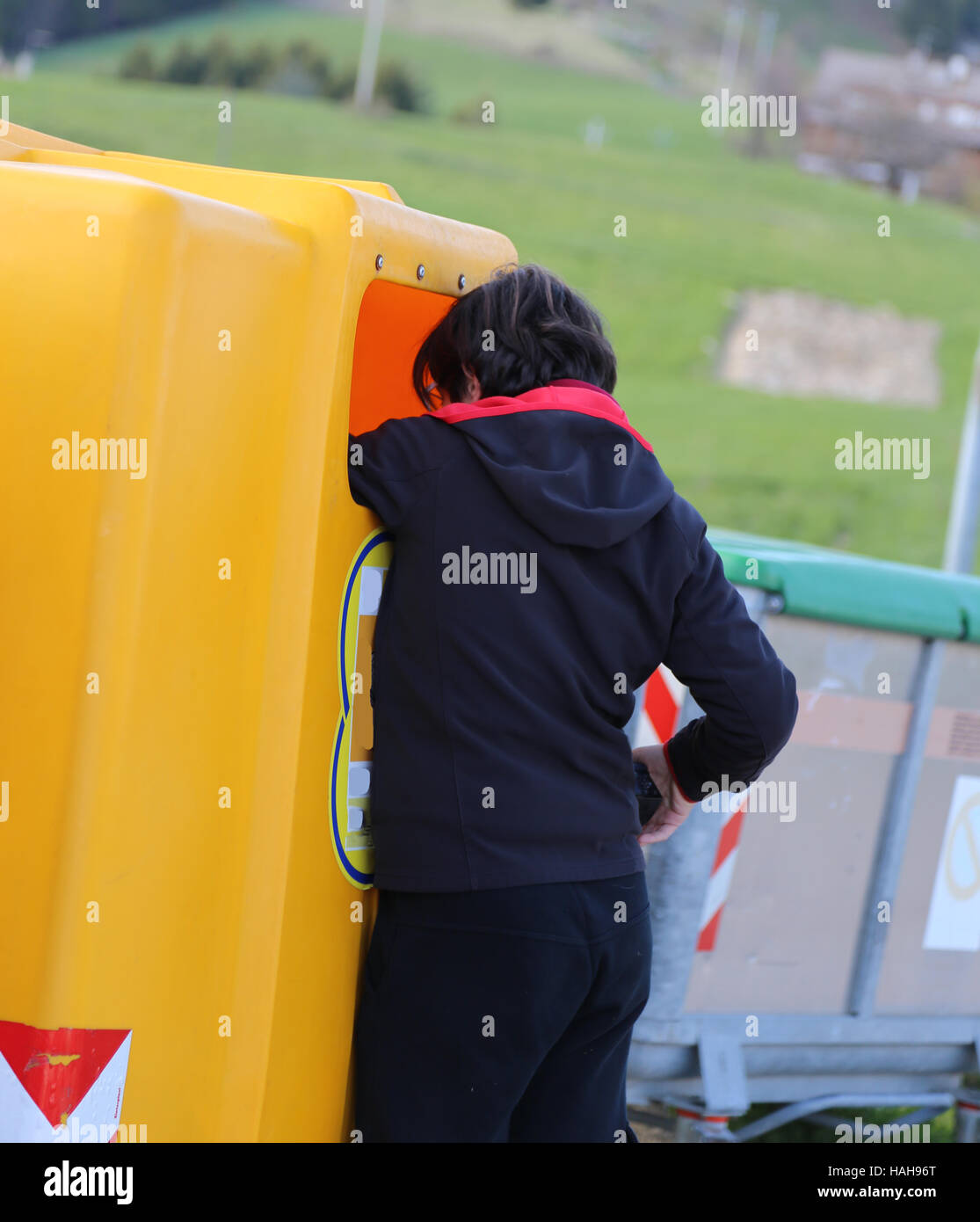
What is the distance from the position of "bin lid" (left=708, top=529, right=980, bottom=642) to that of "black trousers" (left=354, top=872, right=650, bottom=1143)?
1070mm

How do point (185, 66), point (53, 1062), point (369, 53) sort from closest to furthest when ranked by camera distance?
point (53, 1062) → point (185, 66) → point (369, 53)

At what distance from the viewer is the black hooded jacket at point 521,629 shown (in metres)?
1.88

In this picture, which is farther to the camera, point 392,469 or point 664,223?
point 664,223

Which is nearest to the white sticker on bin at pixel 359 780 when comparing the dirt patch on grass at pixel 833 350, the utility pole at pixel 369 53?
the dirt patch on grass at pixel 833 350

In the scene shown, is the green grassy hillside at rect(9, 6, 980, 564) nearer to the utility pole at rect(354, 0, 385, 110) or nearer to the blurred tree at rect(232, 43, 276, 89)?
the utility pole at rect(354, 0, 385, 110)

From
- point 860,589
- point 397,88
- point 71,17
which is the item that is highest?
point 71,17

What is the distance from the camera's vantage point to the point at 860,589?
305 cm

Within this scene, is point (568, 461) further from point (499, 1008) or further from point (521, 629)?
point (499, 1008)

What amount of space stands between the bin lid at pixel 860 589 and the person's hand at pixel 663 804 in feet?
2.08

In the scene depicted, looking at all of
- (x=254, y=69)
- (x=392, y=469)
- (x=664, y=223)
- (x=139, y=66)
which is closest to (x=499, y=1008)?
(x=392, y=469)

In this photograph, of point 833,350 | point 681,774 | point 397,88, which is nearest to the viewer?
point 681,774

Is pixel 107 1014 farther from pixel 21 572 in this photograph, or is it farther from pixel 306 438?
pixel 306 438

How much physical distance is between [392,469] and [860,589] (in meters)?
1.49
